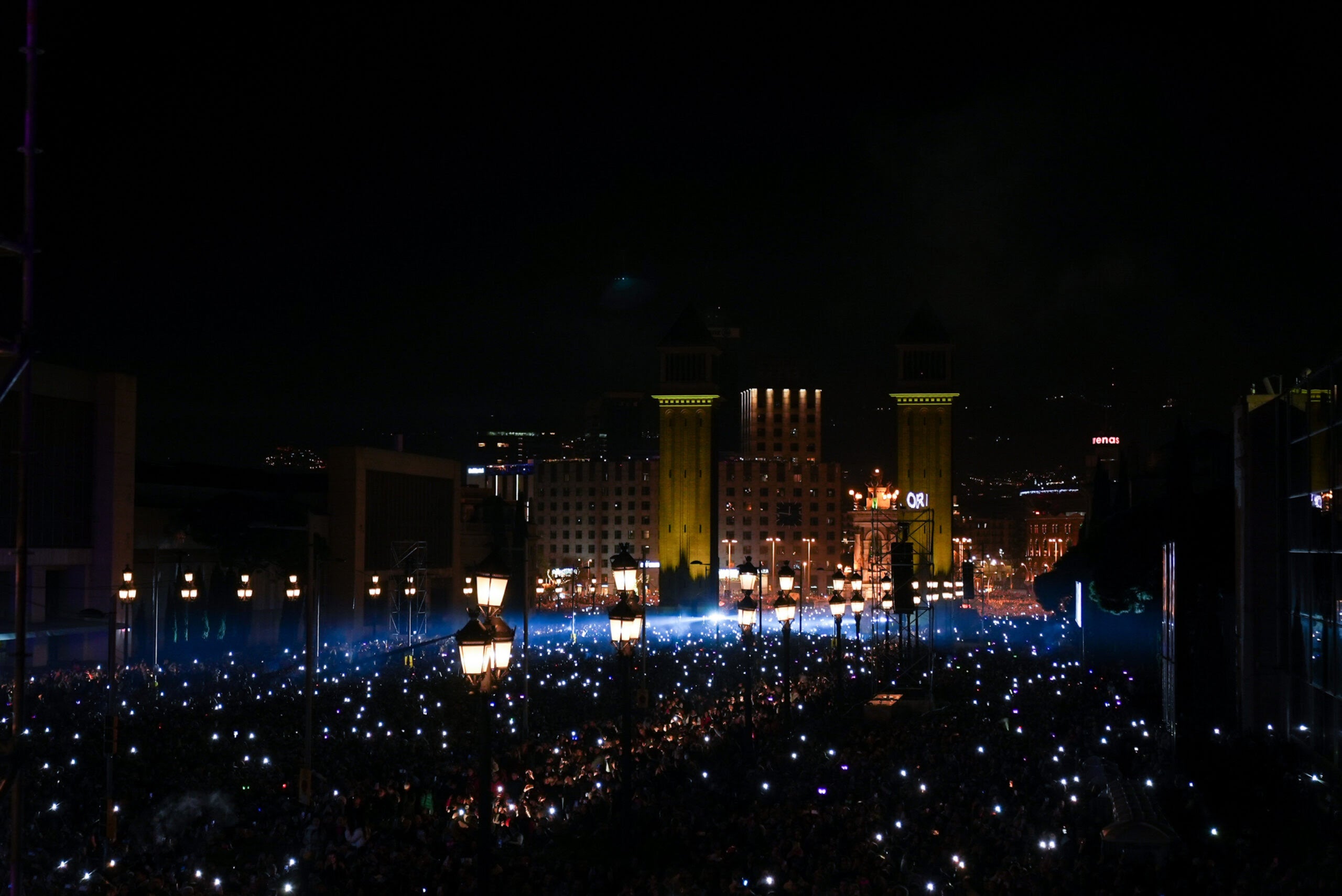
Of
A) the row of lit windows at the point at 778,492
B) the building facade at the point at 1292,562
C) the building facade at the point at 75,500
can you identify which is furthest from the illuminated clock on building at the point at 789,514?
the building facade at the point at 1292,562

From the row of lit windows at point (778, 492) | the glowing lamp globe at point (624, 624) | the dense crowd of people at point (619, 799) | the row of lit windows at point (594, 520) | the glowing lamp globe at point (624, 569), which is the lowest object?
the dense crowd of people at point (619, 799)

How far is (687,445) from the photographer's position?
9725cm

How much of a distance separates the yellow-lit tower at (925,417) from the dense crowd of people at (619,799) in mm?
63132

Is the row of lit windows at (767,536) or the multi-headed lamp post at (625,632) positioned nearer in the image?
the multi-headed lamp post at (625,632)

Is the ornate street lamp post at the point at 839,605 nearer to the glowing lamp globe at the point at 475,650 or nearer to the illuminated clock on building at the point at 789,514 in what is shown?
the glowing lamp globe at the point at 475,650

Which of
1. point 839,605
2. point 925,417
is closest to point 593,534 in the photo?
point 925,417

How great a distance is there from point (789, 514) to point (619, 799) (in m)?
126

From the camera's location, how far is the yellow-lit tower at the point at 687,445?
95438 millimetres

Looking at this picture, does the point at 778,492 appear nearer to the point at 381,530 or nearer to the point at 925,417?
the point at 925,417

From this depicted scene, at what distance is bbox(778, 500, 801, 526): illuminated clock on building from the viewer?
142 meters

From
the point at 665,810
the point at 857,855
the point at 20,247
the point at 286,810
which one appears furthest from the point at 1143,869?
the point at 20,247

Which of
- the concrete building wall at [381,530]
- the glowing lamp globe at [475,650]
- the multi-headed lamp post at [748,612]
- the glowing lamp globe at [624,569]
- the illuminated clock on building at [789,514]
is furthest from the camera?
the illuminated clock on building at [789,514]

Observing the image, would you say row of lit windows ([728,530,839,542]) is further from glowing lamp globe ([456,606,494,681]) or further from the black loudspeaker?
glowing lamp globe ([456,606,494,681])

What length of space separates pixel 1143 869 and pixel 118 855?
12344 mm
